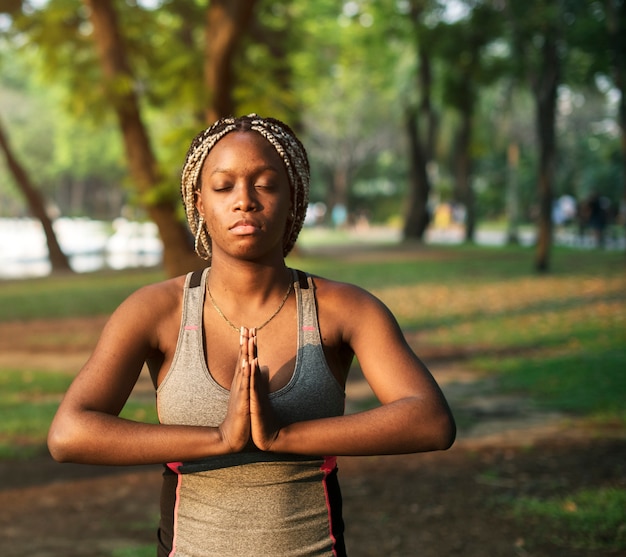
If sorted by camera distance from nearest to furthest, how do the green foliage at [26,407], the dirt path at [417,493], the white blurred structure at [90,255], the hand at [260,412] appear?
the hand at [260,412] < the dirt path at [417,493] < the green foliage at [26,407] < the white blurred structure at [90,255]

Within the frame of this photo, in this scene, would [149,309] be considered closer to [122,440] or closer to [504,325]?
[122,440]

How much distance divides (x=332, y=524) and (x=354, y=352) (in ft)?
1.27

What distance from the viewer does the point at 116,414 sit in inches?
85.7

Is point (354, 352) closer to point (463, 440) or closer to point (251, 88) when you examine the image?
point (463, 440)

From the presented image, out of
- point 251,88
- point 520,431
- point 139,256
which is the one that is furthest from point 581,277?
point 139,256

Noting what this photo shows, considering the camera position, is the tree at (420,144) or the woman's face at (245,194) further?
the tree at (420,144)

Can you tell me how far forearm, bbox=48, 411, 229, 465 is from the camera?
2061 mm

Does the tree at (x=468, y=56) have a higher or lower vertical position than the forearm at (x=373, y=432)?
higher

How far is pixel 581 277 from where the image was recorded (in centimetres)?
2100

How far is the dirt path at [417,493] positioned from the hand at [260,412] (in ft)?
11.8

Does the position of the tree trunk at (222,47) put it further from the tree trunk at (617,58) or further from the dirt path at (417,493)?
the tree trunk at (617,58)

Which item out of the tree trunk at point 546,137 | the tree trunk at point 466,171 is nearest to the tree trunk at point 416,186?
the tree trunk at point 466,171

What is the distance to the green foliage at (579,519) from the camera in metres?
5.39

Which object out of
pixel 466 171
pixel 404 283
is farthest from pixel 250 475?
pixel 466 171
